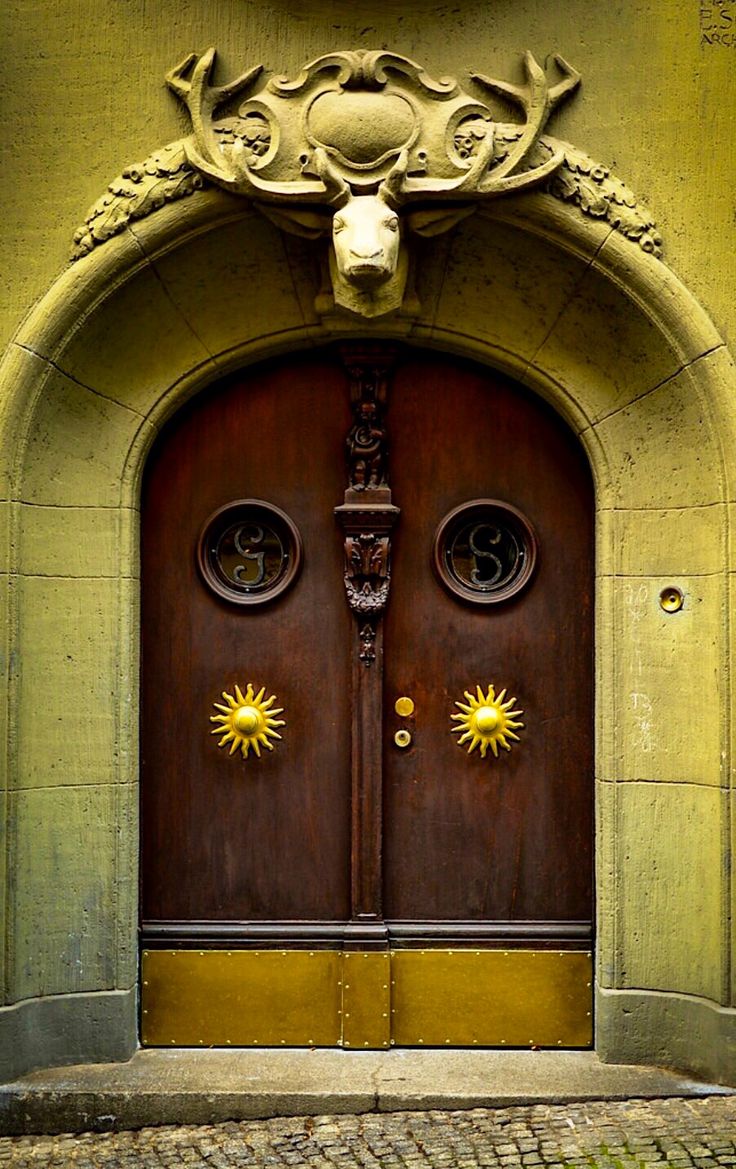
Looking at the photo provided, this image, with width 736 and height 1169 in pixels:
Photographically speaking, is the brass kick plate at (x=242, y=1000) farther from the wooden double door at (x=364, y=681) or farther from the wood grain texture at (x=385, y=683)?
the wood grain texture at (x=385, y=683)

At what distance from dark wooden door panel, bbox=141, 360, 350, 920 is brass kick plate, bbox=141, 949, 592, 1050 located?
0.22 meters

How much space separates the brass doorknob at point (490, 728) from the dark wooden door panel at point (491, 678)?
4cm

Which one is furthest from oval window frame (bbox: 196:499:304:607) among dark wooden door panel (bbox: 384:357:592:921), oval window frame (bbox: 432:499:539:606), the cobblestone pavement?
the cobblestone pavement

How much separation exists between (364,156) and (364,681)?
218cm

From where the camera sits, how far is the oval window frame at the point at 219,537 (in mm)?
5973

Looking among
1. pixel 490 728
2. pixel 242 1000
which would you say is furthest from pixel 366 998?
pixel 490 728

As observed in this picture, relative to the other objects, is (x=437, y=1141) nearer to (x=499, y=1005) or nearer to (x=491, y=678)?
(x=499, y=1005)

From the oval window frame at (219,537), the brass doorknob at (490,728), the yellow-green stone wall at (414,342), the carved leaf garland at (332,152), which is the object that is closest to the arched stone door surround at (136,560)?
the yellow-green stone wall at (414,342)

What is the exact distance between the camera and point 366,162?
5.42m

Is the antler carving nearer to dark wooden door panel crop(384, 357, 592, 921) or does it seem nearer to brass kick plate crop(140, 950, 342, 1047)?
dark wooden door panel crop(384, 357, 592, 921)

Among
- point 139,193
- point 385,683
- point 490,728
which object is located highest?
point 139,193

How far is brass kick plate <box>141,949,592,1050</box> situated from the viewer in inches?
230

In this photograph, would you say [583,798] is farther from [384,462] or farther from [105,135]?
[105,135]

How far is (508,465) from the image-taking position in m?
6.02
